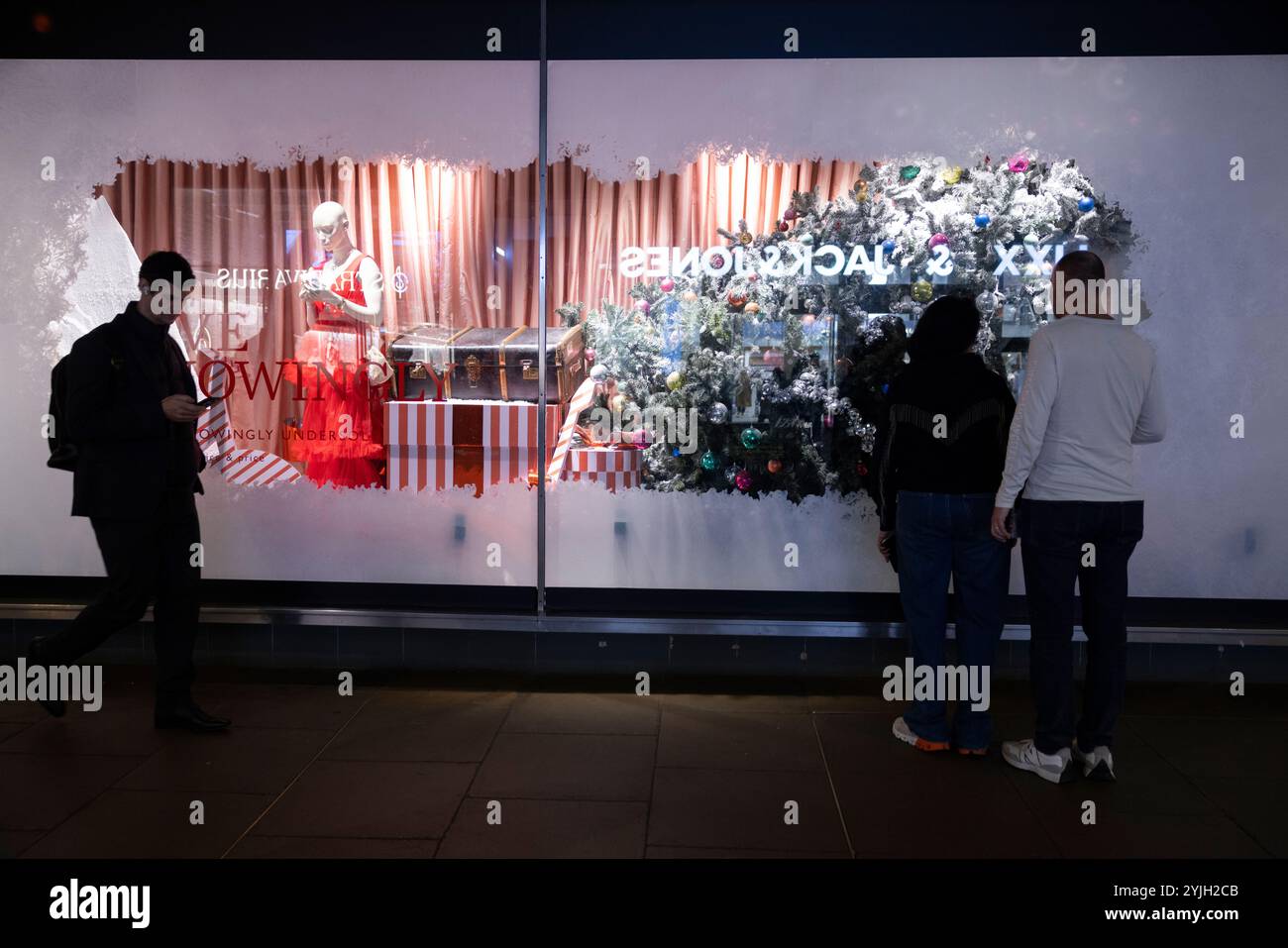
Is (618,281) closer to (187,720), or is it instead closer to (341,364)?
(341,364)

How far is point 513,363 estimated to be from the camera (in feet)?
18.8

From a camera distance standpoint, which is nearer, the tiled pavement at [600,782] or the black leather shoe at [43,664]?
the tiled pavement at [600,782]

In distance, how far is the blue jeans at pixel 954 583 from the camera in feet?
14.6

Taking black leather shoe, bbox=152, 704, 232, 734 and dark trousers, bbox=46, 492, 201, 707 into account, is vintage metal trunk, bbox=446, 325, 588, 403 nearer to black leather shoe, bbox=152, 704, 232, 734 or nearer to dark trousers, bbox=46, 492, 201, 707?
dark trousers, bbox=46, 492, 201, 707

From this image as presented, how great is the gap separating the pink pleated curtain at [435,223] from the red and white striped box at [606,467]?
747 millimetres

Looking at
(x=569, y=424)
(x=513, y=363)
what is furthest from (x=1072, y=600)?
(x=513, y=363)

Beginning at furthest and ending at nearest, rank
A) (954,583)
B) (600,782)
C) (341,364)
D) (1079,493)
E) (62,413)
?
(341,364), (62,413), (954,583), (600,782), (1079,493)

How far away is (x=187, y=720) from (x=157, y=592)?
0.58m

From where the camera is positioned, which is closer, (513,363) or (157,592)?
(157,592)

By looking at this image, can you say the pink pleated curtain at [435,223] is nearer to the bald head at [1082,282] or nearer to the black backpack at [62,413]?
the black backpack at [62,413]

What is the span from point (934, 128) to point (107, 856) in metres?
4.84

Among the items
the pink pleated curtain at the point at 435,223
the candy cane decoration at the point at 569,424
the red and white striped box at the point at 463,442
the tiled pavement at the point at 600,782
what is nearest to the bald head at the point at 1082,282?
the pink pleated curtain at the point at 435,223

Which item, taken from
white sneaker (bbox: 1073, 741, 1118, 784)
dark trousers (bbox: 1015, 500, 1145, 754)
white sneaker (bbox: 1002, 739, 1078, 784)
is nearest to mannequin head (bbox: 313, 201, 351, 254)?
dark trousers (bbox: 1015, 500, 1145, 754)

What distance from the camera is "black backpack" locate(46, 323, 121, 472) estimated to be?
4.62m
